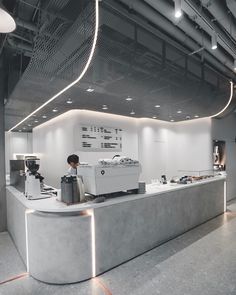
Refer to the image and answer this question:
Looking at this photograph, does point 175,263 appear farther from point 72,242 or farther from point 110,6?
point 110,6

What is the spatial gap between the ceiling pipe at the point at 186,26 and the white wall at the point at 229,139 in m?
2.65

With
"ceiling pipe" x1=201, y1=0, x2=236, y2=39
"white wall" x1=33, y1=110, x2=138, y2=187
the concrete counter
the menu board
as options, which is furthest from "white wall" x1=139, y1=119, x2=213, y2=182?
the concrete counter

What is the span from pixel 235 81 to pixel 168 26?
12.4ft

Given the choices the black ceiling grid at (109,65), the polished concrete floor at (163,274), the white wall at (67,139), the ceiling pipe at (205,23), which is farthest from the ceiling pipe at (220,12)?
the white wall at (67,139)

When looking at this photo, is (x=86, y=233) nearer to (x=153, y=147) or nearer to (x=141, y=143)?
(x=141, y=143)

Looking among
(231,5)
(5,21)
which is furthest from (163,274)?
(231,5)

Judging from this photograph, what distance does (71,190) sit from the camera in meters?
2.48

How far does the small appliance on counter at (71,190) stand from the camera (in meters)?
2.48

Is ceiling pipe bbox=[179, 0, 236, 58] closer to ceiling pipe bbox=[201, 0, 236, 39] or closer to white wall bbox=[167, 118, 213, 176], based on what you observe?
ceiling pipe bbox=[201, 0, 236, 39]

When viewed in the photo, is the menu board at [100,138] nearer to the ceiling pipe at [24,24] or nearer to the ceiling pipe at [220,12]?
the ceiling pipe at [24,24]

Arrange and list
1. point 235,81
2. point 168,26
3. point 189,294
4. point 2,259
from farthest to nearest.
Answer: point 235,81, point 168,26, point 2,259, point 189,294

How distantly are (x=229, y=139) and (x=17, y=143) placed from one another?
8581 mm

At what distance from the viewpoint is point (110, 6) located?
2.52m

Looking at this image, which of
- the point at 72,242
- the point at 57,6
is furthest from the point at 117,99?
the point at 72,242
